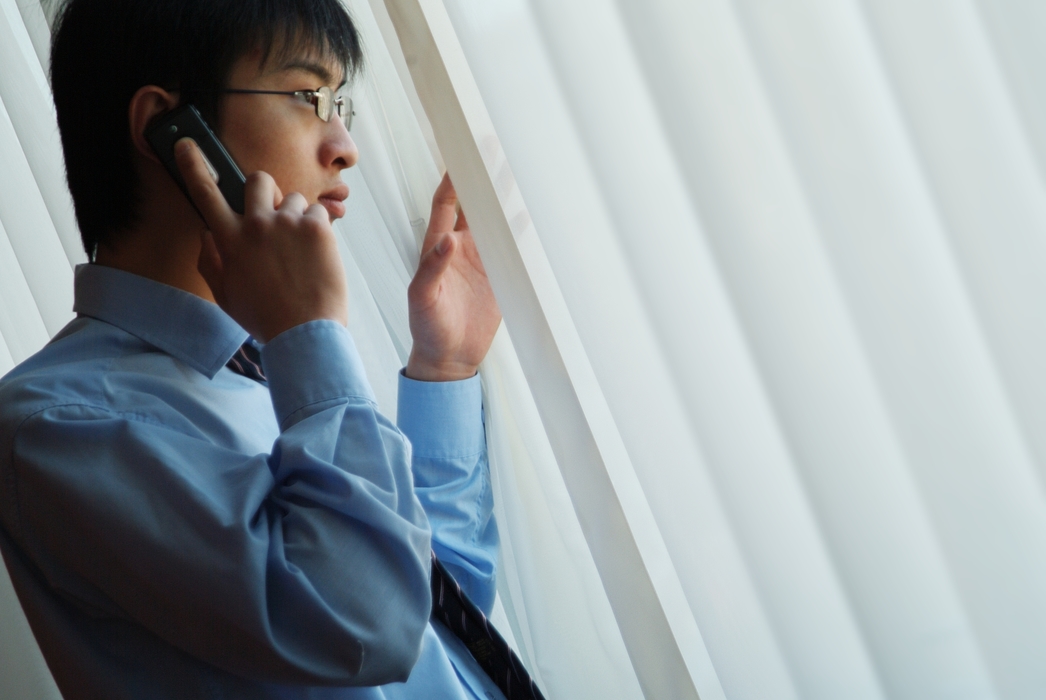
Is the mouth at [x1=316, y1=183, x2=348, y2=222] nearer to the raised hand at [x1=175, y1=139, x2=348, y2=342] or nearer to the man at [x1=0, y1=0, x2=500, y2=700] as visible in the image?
the man at [x1=0, y1=0, x2=500, y2=700]

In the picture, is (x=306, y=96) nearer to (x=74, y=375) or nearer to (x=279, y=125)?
(x=279, y=125)

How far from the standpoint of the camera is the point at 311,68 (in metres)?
0.84

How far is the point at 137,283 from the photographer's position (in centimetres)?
80

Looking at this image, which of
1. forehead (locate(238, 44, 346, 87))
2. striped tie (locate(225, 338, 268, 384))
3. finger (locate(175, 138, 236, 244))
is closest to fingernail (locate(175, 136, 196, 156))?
finger (locate(175, 138, 236, 244))

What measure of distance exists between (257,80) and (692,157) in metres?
0.46

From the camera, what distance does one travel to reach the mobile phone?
790 millimetres

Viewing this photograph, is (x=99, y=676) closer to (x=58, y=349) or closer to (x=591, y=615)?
(x=58, y=349)

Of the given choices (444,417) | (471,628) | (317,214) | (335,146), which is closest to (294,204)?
(317,214)

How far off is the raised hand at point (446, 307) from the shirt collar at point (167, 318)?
0.87 feet

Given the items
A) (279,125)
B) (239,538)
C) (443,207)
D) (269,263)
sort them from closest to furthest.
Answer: (239,538) < (269,263) < (279,125) < (443,207)

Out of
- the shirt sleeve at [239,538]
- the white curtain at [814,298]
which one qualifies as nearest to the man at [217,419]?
the shirt sleeve at [239,538]

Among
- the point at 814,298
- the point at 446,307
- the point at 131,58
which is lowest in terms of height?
the point at 814,298

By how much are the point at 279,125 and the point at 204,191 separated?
117 mm

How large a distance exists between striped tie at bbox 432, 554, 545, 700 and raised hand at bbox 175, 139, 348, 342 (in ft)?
1.07
